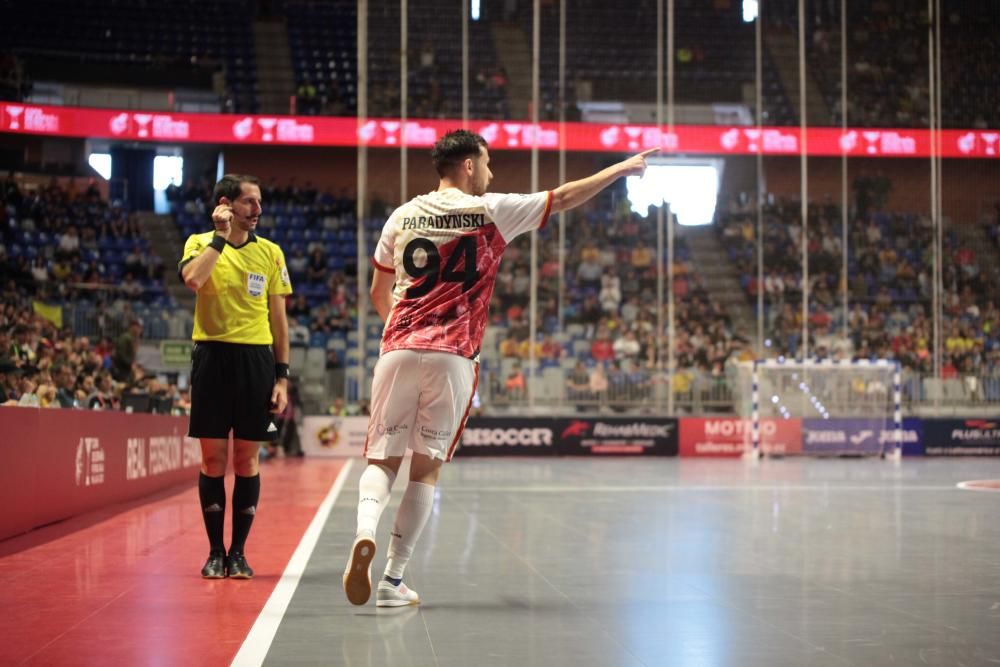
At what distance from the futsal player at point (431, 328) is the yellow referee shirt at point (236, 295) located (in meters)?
1.09

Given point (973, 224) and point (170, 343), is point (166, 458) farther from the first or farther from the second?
point (973, 224)

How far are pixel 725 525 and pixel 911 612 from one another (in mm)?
3659

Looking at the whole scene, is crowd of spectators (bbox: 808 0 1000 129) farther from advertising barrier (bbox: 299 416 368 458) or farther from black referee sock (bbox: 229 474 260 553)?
black referee sock (bbox: 229 474 260 553)

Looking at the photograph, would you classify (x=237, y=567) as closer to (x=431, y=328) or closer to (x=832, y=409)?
(x=431, y=328)

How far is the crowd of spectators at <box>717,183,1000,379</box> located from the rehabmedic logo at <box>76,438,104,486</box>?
14.5m

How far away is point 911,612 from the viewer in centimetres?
435

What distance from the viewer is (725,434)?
71.6 ft

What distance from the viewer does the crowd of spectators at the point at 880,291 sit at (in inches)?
824

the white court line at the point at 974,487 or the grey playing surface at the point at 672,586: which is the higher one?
the grey playing surface at the point at 672,586

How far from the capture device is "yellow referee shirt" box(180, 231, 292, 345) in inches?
215

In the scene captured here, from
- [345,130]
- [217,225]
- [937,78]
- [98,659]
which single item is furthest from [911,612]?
[345,130]

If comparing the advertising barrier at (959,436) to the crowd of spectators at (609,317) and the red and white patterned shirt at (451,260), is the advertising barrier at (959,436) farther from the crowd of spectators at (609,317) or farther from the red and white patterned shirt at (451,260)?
the red and white patterned shirt at (451,260)

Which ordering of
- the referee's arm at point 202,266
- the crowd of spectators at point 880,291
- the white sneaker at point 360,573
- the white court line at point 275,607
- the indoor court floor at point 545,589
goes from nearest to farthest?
1. the white court line at point 275,607
2. the indoor court floor at point 545,589
3. the white sneaker at point 360,573
4. the referee's arm at point 202,266
5. the crowd of spectators at point 880,291

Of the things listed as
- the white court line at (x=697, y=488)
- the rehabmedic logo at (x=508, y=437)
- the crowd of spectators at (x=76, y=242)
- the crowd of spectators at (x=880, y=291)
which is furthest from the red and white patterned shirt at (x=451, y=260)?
the crowd of spectators at (x=880, y=291)
